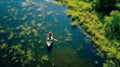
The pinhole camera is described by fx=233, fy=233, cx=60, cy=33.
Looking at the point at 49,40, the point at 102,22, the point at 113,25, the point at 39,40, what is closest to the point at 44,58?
the point at 49,40

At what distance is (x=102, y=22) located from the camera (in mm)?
33000

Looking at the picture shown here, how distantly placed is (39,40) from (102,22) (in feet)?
32.8

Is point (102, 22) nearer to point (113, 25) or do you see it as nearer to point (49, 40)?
point (113, 25)

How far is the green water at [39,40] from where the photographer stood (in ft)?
80.9

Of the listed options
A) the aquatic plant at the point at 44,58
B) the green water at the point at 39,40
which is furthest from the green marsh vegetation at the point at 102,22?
the aquatic plant at the point at 44,58

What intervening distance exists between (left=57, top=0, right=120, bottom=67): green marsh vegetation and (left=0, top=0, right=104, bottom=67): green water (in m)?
1.03

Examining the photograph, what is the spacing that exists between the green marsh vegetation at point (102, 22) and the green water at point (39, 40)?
40.4 inches

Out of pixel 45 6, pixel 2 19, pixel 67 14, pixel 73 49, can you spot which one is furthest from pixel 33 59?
pixel 45 6

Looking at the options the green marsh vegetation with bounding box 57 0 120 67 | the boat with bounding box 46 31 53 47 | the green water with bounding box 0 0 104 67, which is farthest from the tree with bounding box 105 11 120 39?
the boat with bounding box 46 31 53 47

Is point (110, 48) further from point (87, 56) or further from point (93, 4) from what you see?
point (93, 4)

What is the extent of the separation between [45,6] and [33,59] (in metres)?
16.6

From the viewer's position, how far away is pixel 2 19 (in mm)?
32750

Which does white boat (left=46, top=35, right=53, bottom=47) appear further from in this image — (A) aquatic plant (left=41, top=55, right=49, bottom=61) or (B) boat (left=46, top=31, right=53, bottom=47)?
(A) aquatic plant (left=41, top=55, right=49, bottom=61)

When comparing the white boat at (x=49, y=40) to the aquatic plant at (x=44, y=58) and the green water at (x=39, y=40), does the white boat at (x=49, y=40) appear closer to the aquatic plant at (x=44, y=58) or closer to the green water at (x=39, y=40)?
the green water at (x=39, y=40)
